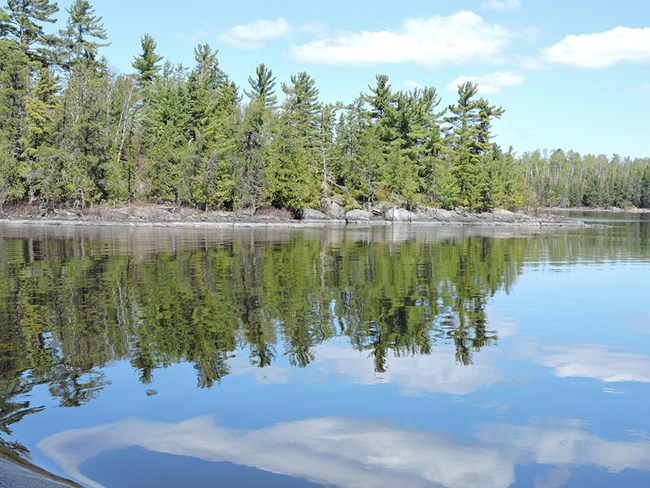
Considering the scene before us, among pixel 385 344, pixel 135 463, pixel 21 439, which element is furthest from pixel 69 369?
pixel 385 344

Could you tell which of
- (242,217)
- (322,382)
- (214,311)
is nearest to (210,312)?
(214,311)

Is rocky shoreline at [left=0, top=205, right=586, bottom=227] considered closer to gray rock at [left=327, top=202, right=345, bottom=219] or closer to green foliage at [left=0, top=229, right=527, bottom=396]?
gray rock at [left=327, top=202, right=345, bottom=219]

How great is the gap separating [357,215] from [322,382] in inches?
3342

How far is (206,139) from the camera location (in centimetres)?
8844

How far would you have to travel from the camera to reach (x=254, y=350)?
44.1 ft

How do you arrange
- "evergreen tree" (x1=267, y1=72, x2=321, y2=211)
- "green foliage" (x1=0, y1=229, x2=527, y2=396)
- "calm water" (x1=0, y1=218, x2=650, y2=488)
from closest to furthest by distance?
"calm water" (x1=0, y1=218, x2=650, y2=488) < "green foliage" (x1=0, y1=229, x2=527, y2=396) < "evergreen tree" (x1=267, y1=72, x2=321, y2=211)

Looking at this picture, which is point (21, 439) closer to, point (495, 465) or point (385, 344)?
point (495, 465)

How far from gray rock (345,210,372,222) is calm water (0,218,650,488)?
70.7 metres

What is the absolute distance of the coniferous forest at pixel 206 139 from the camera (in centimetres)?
7562

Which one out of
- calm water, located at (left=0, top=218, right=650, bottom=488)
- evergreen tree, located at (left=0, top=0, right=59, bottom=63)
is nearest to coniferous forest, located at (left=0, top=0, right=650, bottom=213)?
evergreen tree, located at (left=0, top=0, right=59, bottom=63)

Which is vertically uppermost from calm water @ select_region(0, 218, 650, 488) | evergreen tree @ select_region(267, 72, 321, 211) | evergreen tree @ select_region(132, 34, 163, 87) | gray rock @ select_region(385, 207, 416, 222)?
evergreen tree @ select_region(132, 34, 163, 87)

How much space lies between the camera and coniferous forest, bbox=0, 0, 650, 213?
248 feet

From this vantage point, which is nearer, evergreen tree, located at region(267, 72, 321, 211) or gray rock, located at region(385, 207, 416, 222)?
evergreen tree, located at region(267, 72, 321, 211)

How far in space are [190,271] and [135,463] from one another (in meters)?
18.8
